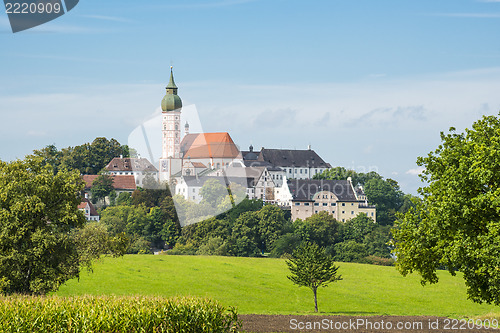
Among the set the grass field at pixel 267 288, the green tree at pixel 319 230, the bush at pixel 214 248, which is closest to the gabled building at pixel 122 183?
the green tree at pixel 319 230

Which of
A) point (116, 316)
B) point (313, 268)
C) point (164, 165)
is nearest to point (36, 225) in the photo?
point (116, 316)

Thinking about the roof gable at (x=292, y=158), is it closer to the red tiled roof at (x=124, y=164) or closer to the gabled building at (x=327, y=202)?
the red tiled roof at (x=124, y=164)

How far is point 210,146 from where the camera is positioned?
176 metres

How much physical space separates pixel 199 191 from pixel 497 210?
110212mm

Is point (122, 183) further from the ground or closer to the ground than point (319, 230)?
further from the ground

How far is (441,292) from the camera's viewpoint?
54.2 m

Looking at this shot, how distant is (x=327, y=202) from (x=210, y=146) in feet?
162

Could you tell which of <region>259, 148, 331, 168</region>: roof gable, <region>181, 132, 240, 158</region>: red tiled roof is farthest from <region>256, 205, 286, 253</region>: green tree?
<region>259, 148, 331, 168</region>: roof gable

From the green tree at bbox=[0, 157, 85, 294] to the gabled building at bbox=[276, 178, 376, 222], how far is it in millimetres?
102209

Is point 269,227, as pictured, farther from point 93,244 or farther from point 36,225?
point 36,225

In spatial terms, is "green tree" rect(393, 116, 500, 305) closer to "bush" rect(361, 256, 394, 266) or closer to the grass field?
the grass field

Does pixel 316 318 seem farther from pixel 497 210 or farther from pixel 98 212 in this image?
pixel 98 212

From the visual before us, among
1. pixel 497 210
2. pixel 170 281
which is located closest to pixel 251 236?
pixel 170 281

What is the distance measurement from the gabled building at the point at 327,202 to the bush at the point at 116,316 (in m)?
113
